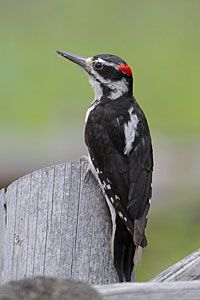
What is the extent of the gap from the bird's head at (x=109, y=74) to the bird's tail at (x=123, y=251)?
1190mm

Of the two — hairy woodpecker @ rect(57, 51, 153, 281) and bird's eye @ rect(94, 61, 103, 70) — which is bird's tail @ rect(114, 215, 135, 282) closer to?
hairy woodpecker @ rect(57, 51, 153, 281)

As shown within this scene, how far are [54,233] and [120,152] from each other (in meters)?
1.34

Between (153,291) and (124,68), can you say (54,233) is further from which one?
(124,68)

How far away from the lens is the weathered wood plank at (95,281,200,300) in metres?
3.92

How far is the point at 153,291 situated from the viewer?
3957mm

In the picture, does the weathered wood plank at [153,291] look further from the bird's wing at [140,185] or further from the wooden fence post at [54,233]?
the bird's wing at [140,185]

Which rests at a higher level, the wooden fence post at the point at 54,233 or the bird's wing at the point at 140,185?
the bird's wing at the point at 140,185

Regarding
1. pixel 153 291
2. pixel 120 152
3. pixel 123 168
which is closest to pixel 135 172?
pixel 123 168

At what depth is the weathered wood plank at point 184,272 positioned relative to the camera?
4305 millimetres

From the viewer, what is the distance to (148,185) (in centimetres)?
589

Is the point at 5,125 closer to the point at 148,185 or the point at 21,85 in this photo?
the point at 21,85

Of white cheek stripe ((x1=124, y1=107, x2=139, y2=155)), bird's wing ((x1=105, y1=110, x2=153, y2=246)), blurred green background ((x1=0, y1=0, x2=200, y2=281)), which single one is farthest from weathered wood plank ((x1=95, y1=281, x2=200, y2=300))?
blurred green background ((x1=0, y1=0, x2=200, y2=281))

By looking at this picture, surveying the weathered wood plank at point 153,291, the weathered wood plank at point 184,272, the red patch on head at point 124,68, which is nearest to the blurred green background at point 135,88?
the red patch on head at point 124,68

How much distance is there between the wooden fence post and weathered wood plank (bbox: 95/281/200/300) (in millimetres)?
832
